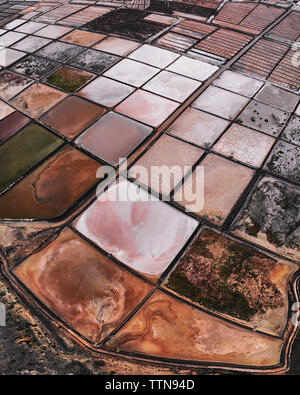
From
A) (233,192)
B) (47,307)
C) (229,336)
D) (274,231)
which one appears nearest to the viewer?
(229,336)

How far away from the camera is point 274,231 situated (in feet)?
15.8

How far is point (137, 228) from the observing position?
480 centimetres

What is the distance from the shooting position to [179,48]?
8.76 meters

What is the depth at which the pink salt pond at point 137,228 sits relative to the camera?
176 inches

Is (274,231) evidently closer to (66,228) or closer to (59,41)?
(66,228)

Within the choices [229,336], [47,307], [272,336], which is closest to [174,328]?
[229,336]

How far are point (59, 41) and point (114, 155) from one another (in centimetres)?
576

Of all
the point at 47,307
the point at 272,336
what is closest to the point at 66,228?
the point at 47,307

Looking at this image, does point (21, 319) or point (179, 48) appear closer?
point (21, 319)

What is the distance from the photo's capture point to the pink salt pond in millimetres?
4461

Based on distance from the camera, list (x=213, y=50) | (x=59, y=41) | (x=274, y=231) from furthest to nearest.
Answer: (x=59, y=41) → (x=213, y=50) → (x=274, y=231)

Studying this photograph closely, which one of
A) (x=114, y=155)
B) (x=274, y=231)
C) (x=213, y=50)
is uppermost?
(x=213, y=50)

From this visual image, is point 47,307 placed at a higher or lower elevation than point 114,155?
lower

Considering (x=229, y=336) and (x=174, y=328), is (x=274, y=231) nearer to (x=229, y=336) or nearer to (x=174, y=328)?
(x=229, y=336)
